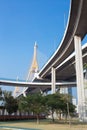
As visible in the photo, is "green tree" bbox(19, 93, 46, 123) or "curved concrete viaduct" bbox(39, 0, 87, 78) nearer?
"curved concrete viaduct" bbox(39, 0, 87, 78)

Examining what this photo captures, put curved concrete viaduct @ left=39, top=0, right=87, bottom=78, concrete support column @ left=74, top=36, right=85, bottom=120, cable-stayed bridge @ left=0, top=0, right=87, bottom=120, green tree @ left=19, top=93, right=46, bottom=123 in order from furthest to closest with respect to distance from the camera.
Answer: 1. green tree @ left=19, top=93, right=46, bottom=123
2. concrete support column @ left=74, top=36, right=85, bottom=120
3. cable-stayed bridge @ left=0, top=0, right=87, bottom=120
4. curved concrete viaduct @ left=39, top=0, right=87, bottom=78

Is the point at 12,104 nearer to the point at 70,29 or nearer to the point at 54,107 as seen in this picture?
the point at 54,107

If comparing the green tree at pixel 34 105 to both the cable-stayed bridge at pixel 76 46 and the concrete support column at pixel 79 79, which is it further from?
the concrete support column at pixel 79 79

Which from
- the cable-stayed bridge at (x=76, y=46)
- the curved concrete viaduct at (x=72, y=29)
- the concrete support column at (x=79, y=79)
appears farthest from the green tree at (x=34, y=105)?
the curved concrete viaduct at (x=72, y=29)

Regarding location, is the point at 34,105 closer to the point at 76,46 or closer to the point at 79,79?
the point at 79,79

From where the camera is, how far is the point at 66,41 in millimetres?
56344

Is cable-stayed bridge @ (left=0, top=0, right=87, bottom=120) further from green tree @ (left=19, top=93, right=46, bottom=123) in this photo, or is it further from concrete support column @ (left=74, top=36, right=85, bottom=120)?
green tree @ (left=19, top=93, right=46, bottom=123)

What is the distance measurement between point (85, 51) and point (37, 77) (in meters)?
44.0

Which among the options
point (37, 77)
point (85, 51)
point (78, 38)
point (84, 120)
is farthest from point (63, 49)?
point (37, 77)

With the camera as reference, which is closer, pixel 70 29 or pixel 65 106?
pixel 70 29

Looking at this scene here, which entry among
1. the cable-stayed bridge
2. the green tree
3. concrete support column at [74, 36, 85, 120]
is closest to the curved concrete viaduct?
the cable-stayed bridge

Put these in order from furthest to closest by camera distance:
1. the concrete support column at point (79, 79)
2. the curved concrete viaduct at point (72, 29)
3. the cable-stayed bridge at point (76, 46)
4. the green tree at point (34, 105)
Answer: the green tree at point (34, 105), the concrete support column at point (79, 79), the cable-stayed bridge at point (76, 46), the curved concrete viaduct at point (72, 29)

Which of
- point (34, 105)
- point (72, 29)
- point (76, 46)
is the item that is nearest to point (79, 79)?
point (76, 46)

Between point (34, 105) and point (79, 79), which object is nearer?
point (79, 79)
